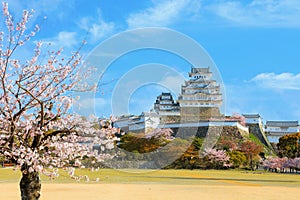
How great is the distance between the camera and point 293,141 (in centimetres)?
5891

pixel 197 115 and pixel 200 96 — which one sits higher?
pixel 200 96

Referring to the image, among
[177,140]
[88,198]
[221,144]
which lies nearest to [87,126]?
[88,198]

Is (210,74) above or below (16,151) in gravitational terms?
above

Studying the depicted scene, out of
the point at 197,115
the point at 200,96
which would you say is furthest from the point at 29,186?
the point at 200,96

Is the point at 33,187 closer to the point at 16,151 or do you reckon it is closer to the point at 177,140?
the point at 16,151

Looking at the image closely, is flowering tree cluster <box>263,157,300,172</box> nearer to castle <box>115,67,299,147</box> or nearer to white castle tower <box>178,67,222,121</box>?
castle <box>115,67,299,147</box>

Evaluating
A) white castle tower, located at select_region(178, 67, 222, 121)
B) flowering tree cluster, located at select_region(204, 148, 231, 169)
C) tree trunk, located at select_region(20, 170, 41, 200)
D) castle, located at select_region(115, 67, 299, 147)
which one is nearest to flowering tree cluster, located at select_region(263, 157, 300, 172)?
flowering tree cluster, located at select_region(204, 148, 231, 169)

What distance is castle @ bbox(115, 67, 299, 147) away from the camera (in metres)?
59.6

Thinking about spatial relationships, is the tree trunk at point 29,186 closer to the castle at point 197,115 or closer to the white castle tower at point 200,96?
the castle at point 197,115

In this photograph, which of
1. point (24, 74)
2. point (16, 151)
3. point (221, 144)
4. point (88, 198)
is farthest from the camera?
point (221, 144)

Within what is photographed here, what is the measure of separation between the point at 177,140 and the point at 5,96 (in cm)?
4259

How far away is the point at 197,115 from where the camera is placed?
6153 cm

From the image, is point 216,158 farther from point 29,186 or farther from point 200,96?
point 29,186

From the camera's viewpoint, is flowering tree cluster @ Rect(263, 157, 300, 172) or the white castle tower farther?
the white castle tower
